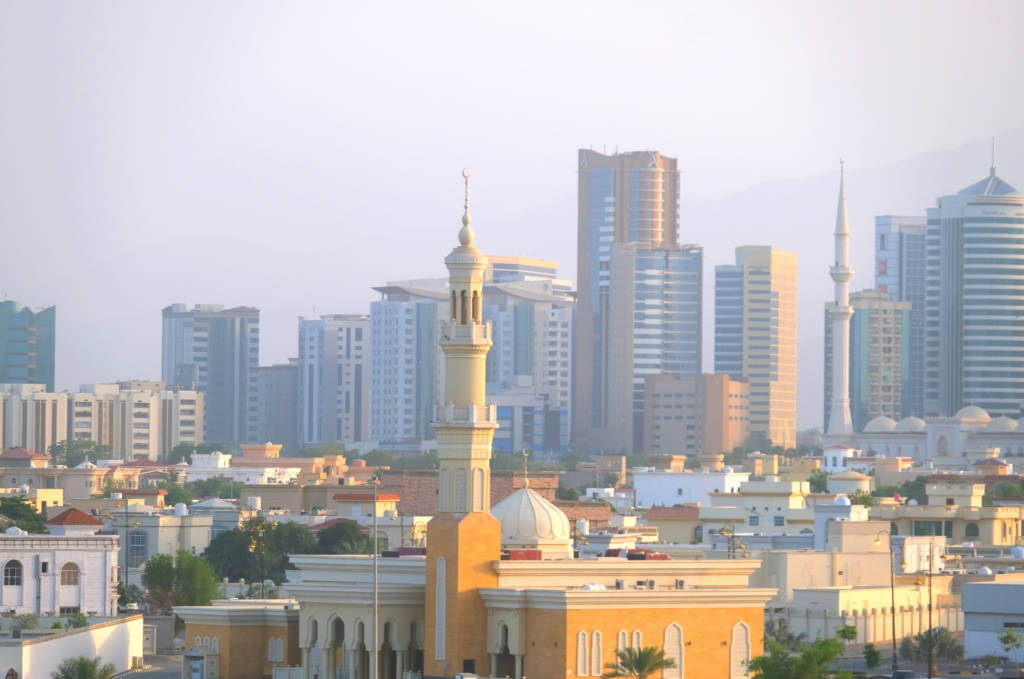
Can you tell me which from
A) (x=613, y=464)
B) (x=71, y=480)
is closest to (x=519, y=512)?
(x=71, y=480)

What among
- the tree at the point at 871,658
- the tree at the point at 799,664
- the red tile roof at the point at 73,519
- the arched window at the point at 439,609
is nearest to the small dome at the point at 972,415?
the red tile roof at the point at 73,519

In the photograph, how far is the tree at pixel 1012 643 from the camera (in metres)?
66.5

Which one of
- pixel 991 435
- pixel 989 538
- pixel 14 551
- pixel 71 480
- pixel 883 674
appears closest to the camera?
pixel 883 674

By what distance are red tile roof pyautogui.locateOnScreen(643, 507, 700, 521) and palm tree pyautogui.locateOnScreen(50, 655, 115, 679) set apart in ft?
175

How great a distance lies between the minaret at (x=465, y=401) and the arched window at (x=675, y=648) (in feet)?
14.1

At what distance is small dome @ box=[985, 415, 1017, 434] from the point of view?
193 metres

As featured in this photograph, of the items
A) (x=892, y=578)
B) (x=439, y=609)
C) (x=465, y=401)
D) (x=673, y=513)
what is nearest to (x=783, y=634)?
(x=892, y=578)

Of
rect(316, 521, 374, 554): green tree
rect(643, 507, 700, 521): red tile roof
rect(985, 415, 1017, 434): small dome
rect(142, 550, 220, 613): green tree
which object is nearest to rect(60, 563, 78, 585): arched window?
rect(142, 550, 220, 613): green tree

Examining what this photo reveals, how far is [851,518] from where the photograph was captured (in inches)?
3546

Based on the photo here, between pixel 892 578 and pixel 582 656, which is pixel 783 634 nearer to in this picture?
pixel 892 578

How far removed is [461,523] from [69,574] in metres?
23.5

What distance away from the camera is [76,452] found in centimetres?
19150

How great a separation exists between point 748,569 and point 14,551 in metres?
24.9

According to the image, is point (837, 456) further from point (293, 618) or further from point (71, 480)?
point (293, 618)
